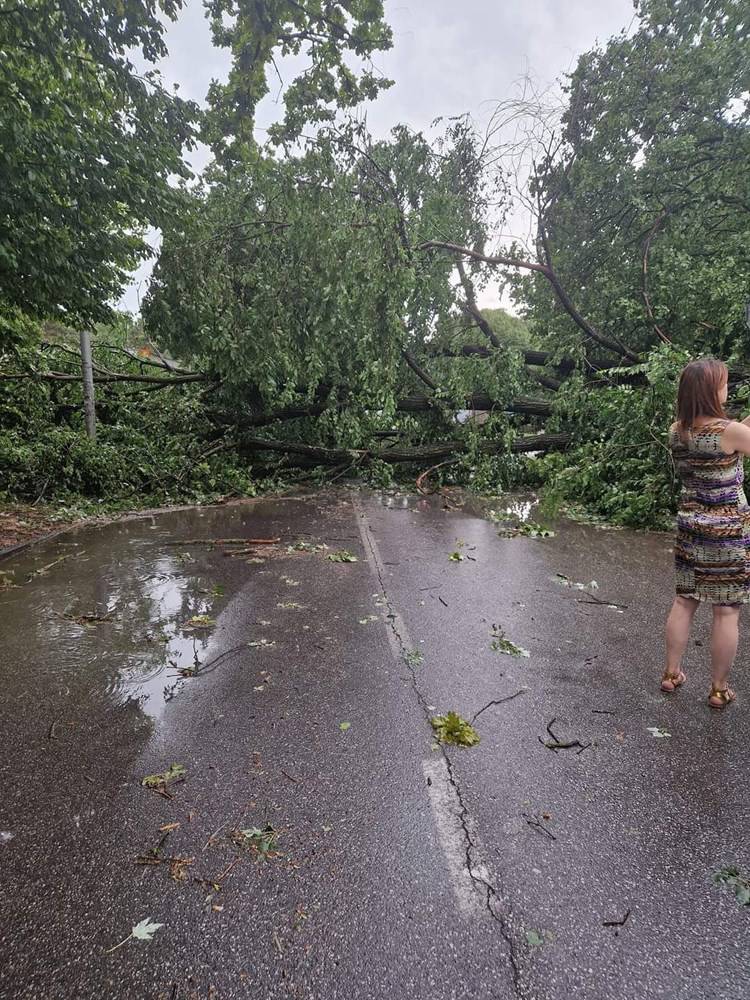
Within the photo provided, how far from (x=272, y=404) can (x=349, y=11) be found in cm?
545

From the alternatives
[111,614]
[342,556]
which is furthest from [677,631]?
[111,614]

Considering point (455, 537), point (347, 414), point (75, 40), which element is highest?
point (75, 40)

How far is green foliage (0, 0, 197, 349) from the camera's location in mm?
4742

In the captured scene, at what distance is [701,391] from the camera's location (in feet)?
8.05

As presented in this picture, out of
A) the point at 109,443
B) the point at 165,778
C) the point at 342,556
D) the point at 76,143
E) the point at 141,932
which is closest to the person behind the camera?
the point at 141,932

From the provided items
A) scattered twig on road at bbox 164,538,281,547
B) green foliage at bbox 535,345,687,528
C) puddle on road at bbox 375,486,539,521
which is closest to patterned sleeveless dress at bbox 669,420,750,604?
green foliage at bbox 535,345,687,528

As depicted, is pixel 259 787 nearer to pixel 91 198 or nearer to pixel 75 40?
pixel 91 198

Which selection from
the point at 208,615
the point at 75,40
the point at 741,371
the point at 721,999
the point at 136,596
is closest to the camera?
the point at 721,999

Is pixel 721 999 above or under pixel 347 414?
under

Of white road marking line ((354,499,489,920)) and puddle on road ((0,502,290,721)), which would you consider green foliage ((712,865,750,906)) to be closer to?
white road marking line ((354,499,489,920))

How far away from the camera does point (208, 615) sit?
152 inches

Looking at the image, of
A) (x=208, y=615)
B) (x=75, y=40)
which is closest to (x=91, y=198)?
(x=75, y=40)

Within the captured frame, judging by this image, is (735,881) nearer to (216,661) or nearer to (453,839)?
(453,839)

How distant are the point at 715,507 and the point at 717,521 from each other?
0.07 m
